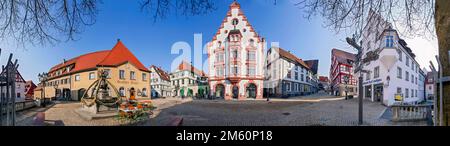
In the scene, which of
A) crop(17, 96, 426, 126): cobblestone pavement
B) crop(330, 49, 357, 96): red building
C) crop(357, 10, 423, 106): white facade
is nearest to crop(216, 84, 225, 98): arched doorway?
crop(17, 96, 426, 126): cobblestone pavement

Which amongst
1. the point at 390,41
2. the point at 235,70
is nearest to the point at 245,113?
the point at 235,70

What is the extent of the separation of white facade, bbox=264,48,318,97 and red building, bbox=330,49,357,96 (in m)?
0.29

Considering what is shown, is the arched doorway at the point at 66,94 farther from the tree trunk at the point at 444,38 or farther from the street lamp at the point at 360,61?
the tree trunk at the point at 444,38

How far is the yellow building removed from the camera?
6.20ft

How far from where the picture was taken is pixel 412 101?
2713 mm

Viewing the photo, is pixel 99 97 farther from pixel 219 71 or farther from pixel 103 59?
pixel 219 71

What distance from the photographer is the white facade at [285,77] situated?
266cm

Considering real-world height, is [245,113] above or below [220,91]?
below

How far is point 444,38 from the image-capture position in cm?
120

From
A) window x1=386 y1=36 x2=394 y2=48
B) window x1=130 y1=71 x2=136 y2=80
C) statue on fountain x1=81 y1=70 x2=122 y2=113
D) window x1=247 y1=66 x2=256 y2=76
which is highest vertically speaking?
window x1=386 y1=36 x2=394 y2=48

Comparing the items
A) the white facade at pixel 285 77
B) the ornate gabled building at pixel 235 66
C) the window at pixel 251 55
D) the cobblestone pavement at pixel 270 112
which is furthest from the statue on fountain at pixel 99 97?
the white facade at pixel 285 77

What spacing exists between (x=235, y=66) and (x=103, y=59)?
1.83 metres

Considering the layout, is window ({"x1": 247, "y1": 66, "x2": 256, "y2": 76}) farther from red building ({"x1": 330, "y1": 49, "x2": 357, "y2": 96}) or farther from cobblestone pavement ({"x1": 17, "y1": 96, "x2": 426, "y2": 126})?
red building ({"x1": 330, "y1": 49, "x2": 357, "y2": 96})
